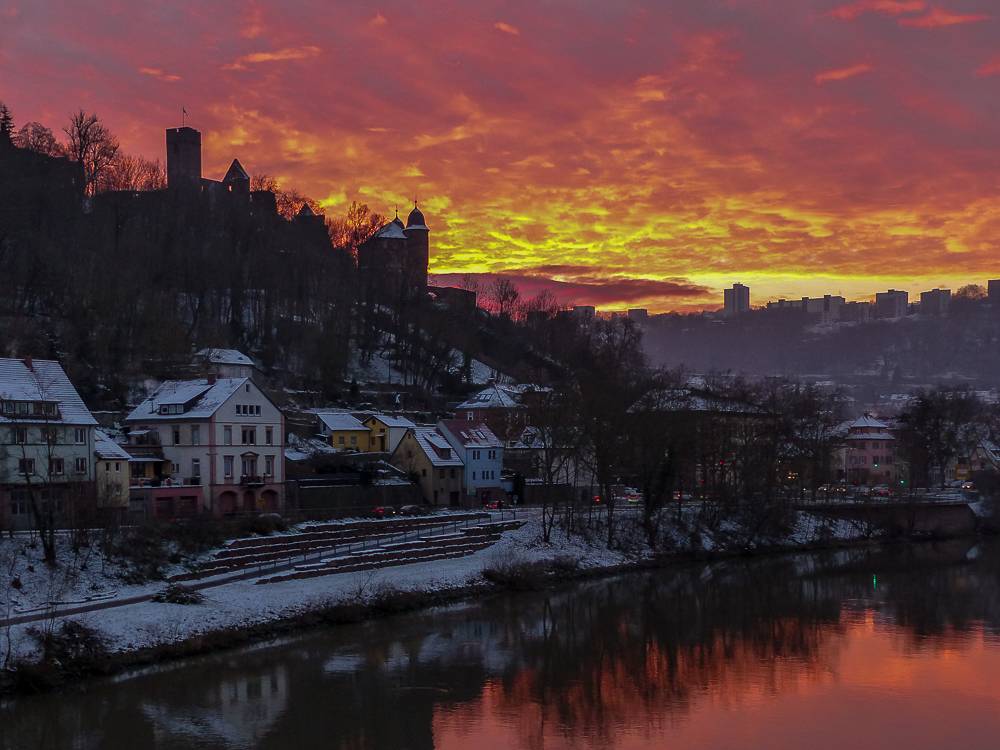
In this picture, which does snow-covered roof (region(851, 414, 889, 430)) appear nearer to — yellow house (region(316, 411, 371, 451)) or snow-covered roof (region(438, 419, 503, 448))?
snow-covered roof (region(438, 419, 503, 448))

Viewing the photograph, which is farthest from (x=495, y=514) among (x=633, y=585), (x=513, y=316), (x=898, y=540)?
(x=513, y=316)

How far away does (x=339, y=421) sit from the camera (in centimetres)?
6806

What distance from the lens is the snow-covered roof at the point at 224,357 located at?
6844cm

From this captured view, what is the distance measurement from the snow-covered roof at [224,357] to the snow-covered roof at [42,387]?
2350 cm

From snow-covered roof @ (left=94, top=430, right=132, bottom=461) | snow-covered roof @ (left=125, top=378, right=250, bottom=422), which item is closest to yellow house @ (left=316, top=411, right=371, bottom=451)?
snow-covered roof @ (left=125, top=378, right=250, bottom=422)

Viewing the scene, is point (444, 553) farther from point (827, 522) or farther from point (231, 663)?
point (827, 522)

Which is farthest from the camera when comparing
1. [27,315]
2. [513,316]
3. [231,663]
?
[513,316]

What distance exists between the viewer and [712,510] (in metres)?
61.1

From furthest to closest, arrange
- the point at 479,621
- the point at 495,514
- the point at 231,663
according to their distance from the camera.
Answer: the point at 495,514 → the point at 479,621 → the point at 231,663

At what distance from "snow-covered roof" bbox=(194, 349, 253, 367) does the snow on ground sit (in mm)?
30965

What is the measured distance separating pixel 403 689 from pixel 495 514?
2996 centimetres

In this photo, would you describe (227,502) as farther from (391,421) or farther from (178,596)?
(391,421)

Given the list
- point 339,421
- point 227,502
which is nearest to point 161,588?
point 227,502

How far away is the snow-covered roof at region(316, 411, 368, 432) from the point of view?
221 feet
